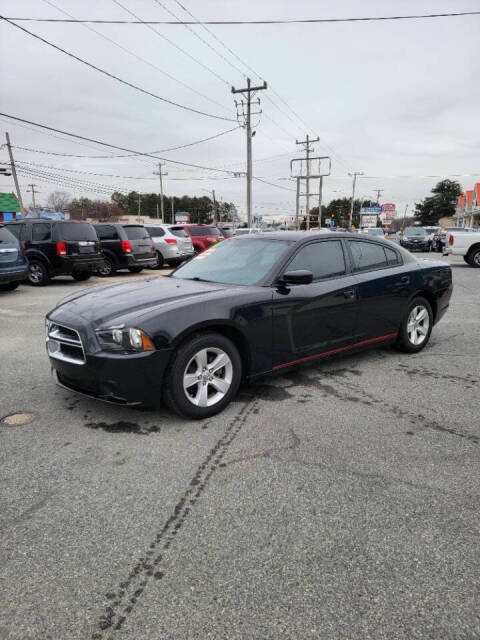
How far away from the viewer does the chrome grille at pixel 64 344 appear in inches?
135

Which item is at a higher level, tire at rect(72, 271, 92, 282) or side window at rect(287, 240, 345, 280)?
side window at rect(287, 240, 345, 280)

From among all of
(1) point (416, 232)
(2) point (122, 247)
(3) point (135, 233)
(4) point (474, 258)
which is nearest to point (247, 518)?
(2) point (122, 247)

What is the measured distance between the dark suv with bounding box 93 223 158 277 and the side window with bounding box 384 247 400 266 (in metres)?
10.3

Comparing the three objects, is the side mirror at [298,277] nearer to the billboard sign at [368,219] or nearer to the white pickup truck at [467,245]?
the white pickup truck at [467,245]

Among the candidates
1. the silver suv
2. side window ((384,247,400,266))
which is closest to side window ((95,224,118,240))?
the silver suv

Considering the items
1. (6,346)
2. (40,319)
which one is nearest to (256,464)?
(6,346)

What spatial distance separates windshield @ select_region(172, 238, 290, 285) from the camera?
4211mm

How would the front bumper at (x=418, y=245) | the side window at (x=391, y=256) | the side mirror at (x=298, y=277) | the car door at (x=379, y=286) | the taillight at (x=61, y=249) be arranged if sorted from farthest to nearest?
the front bumper at (x=418, y=245), the taillight at (x=61, y=249), the side window at (x=391, y=256), the car door at (x=379, y=286), the side mirror at (x=298, y=277)

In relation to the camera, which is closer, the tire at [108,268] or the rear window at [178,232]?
the tire at [108,268]

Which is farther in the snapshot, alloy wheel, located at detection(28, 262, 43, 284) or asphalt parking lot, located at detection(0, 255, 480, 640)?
alloy wheel, located at detection(28, 262, 43, 284)

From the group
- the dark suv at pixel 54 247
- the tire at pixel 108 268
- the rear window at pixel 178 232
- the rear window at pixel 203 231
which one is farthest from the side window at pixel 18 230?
the rear window at pixel 203 231

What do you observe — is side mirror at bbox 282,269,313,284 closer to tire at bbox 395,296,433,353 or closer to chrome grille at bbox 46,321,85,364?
chrome grille at bbox 46,321,85,364

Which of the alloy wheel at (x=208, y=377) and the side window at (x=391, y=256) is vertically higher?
the side window at (x=391, y=256)

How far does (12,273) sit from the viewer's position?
998 centimetres
